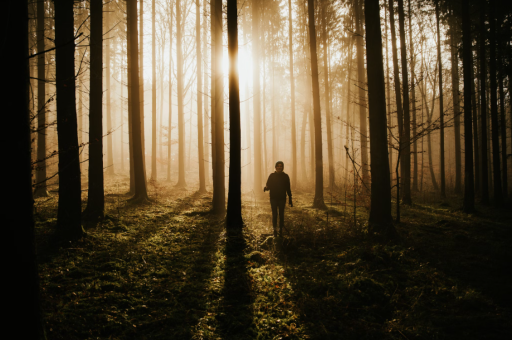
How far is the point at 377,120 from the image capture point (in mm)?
7863

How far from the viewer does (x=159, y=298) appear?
4.32m

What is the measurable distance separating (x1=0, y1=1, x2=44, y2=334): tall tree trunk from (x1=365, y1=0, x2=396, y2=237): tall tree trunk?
25.3 feet

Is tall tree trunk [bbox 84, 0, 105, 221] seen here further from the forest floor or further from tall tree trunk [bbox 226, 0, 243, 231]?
tall tree trunk [bbox 226, 0, 243, 231]

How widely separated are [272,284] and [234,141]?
4138mm

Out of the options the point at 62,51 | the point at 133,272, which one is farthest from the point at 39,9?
the point at 133,272

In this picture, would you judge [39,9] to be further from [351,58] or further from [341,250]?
[351,58]

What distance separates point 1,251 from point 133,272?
309cm

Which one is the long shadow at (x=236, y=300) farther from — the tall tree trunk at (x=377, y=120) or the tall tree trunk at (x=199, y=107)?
the tall tree trunk at (x=199, y=107)

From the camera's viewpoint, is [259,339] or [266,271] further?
[266,271]

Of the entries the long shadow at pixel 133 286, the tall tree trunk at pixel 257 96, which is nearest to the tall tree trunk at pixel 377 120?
the long shadow at pixel 133 286

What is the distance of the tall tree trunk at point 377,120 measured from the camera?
7828 mm

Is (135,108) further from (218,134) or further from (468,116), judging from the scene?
(468,116)

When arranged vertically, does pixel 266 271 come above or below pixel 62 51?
below

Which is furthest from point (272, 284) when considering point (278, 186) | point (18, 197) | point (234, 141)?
point (234, 141)
